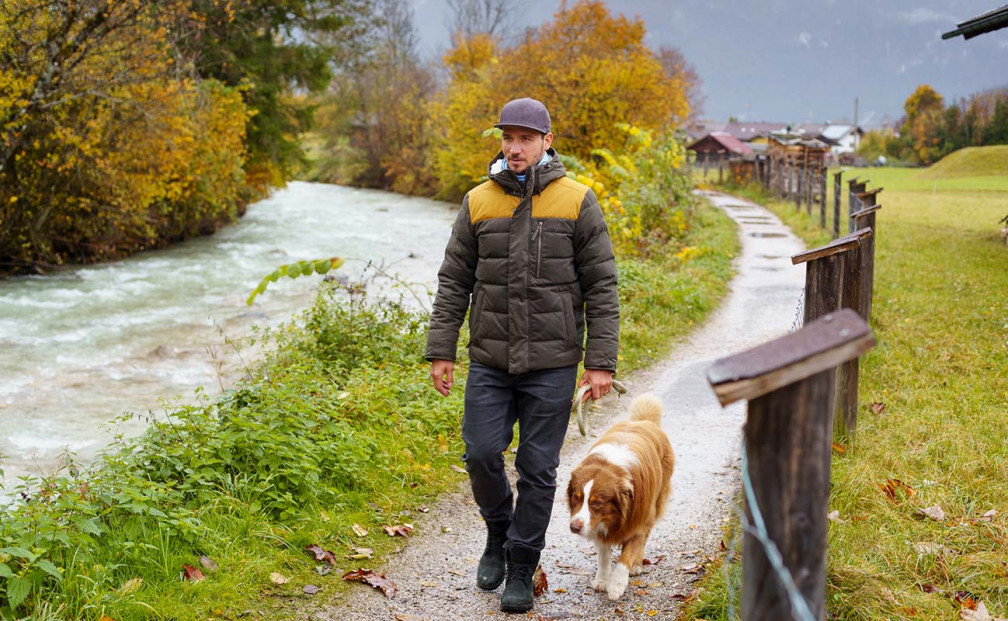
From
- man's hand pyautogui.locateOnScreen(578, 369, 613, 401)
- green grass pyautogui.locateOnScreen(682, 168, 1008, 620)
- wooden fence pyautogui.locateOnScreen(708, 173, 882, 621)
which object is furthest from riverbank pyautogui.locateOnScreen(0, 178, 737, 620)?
wooden fence pyautogui.locateOnScreen(708, 173, 882, 621)

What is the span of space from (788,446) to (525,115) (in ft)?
8.25

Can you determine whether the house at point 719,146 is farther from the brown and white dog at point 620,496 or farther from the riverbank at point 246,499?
the brown and white dog at point 620,496

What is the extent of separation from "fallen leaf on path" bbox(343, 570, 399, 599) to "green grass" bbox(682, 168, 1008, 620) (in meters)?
1.68

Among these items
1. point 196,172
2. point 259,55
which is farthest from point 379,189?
point 196,172

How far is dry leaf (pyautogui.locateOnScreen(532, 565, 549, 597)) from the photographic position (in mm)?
4578

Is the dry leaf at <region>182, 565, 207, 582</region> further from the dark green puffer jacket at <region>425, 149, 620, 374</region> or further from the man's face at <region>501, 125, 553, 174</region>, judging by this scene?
the man's face at <region>501, 125, 553, 174</region>

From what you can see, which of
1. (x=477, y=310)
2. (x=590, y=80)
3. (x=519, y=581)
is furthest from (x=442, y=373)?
(x=590, y=80)

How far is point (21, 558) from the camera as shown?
403 centimetres

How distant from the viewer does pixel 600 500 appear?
161 inches

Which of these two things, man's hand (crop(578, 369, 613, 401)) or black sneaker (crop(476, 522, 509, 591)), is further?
black sneaker (crop(476, 522, 509, 591))

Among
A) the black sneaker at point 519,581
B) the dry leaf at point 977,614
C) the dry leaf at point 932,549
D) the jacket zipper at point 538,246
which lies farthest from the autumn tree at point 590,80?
the dry leaf at point 977,614

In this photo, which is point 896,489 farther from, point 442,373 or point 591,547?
point 442,373

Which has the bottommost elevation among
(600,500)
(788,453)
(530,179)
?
(600,500)

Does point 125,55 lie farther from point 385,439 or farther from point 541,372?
point 541,372
